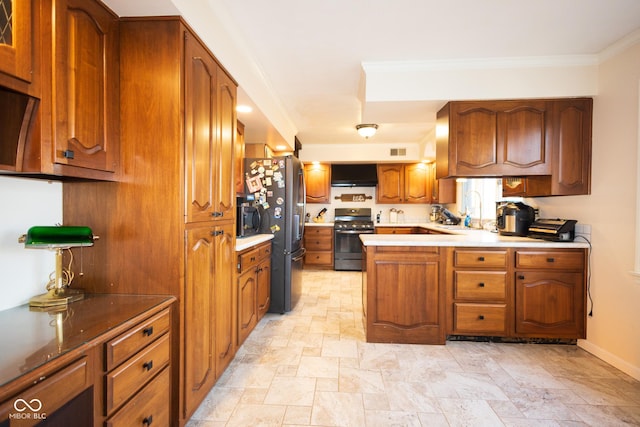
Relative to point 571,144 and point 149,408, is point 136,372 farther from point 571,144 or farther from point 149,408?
point 571,144

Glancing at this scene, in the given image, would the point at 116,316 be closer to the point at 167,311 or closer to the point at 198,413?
the point at 167,311

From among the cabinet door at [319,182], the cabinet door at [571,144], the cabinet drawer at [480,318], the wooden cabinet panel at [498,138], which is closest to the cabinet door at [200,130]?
the wooden cabinet panel at [498,138]

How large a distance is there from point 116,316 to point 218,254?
729 millimetres

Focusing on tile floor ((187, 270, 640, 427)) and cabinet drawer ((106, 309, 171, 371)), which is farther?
tile floor ((187, 270, 640, 427))

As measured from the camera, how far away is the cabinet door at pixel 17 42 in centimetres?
92

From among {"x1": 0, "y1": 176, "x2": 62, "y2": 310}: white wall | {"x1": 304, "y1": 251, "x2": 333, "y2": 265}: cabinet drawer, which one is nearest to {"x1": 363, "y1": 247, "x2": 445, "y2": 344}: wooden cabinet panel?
{"x1": 0, "y1": 176, "x2": 62, "y2": 310}: white wall

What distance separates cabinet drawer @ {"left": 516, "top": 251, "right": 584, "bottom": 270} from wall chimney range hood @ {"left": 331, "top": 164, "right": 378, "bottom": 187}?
348cm

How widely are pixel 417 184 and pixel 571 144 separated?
128 inches

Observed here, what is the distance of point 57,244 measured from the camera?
1.22 metres

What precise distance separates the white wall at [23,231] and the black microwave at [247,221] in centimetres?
135

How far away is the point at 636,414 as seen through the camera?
5.58ft

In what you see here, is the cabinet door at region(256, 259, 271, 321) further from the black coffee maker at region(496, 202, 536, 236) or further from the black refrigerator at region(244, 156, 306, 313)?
the black coffee maker at region(496, 202, 536, 236)

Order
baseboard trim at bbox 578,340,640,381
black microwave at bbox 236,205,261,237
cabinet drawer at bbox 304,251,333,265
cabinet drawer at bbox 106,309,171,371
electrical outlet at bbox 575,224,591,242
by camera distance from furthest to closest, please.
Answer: cabinet drawer at bbox 304,251,333,265
black microwave at bbox 236,205,261,237
electrical outlet at bbox 575,224,591,242
baseboard trim at bbox 578,340,640,381
cabinet drawer at bbox 106,309,171,371

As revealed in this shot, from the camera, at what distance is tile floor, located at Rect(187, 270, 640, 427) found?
5.48 ft
